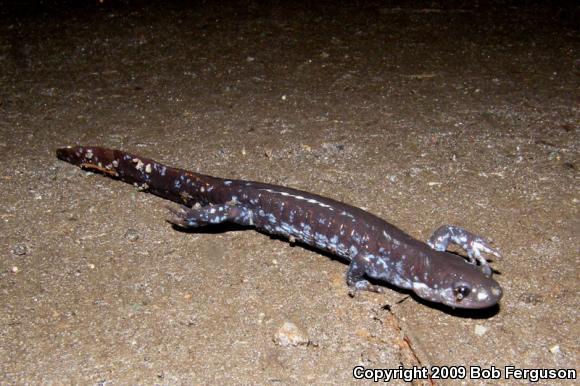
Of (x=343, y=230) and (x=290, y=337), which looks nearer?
(x=290, y=337)

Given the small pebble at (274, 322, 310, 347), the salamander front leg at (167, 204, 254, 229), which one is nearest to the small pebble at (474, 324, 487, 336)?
the small pebble at (274, 322, 310, 347)

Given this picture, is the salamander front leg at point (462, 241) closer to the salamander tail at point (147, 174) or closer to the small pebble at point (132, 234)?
the salamander tail at point (147, 174)

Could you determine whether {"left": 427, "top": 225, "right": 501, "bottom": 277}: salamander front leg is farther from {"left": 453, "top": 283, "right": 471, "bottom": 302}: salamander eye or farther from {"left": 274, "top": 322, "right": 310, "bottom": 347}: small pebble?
{"left": 274, "top": 322, "right": 310, "bottom": 347}: small pebble

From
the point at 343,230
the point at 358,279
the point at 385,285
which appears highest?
the point at 343,230

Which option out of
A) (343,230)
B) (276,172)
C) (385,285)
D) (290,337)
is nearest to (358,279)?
(385,285)

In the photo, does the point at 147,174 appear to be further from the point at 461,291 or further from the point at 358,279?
the point at 461,291

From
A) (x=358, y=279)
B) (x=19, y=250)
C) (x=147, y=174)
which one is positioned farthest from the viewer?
(x=147, y=174)

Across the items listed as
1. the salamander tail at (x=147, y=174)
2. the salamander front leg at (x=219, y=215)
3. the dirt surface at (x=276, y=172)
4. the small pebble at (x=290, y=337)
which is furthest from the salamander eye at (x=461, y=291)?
the salamander tail at (x=147, y=174)
